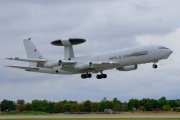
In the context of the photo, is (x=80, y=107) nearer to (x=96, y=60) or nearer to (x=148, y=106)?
(x=148, y=106)

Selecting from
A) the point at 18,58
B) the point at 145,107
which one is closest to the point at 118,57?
the point at 18,58

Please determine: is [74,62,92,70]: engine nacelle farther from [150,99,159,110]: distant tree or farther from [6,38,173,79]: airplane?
[150,99,159,110]: distant tree

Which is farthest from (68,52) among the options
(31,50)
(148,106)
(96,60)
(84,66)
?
(148,106)

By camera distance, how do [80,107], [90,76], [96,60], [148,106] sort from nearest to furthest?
[96,60]
[90,76]
[80,107]
[148,106]

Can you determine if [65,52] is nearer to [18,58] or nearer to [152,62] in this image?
[18,58]

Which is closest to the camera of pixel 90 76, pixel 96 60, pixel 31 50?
pixel 96 60

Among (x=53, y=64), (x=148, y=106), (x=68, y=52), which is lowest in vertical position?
(x=53, y=64)

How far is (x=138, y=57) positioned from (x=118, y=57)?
12.5 ft

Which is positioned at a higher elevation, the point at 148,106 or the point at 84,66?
the point at 148,106

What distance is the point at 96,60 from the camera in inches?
3605

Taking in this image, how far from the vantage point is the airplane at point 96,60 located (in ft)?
277

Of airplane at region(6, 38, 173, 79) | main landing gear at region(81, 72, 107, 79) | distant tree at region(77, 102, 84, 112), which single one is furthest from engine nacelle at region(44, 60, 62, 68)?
distant tree at region(77, 102, 84, 112)

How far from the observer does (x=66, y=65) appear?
92.4m

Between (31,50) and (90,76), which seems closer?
(90,76)
